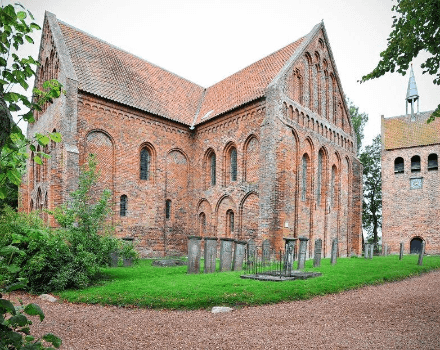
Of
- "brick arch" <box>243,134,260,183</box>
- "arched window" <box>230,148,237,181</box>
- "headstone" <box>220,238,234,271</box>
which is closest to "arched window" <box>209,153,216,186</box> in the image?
"arched window" <box>230,148,237,181</box>

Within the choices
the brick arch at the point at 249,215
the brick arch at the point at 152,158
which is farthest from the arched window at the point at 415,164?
the brick arch at the point at 152,158

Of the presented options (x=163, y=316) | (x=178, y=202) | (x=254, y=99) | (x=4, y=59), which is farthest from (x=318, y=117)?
(x=4, y=59)

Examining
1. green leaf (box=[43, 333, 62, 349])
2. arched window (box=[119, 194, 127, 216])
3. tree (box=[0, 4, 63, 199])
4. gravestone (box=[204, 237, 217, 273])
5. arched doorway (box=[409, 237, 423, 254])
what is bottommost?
arched doorway (box=[409, 237, 423, 254])

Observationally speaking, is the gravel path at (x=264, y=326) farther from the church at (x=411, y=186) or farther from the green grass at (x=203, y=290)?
the church at (x=411, y=186)

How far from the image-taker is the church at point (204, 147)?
17125 mm

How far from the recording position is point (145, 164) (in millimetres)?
20578

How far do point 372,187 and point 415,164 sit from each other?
8.43 metres

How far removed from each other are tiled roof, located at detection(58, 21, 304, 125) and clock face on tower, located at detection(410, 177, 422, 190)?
1915 centimetres

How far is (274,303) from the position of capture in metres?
8.28

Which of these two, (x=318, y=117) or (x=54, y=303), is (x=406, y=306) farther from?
(x=318, y=117)

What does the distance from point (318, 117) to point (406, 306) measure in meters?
15.0

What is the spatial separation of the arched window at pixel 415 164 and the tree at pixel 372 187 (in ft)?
24.2

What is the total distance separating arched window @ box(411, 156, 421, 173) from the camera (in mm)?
31281

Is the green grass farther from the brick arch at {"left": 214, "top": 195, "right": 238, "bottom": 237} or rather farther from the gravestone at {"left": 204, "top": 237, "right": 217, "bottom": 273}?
the brick arch at {"left": 214, "top": 195, "right": 238, "bottom": 237}
